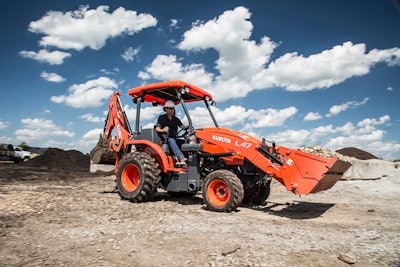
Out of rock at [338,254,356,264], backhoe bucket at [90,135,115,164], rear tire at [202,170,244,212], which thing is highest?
backhoe bucket at [90,135,115,164]

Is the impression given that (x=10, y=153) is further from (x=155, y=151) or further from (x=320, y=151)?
(x=320, y=151)

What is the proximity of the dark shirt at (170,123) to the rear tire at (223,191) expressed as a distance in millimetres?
1831

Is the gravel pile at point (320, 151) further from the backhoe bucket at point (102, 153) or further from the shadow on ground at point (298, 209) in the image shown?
the backhoe bucket at point (102, 153)

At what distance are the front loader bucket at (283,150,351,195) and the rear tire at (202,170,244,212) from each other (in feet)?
3.13

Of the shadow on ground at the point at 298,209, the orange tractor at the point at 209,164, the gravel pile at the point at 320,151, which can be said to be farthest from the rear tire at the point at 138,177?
the gravel pile at the point at 320,151

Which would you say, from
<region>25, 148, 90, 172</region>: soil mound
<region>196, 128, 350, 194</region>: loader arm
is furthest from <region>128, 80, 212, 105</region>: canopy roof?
<region>25, 148, 90, 172</region>: soil mound

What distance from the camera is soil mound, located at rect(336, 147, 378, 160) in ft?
59.0

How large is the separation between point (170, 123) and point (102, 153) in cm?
765

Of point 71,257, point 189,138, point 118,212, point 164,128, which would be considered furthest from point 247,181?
point 71,257

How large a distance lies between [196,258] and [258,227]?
1737mm

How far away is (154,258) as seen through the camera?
373 cm

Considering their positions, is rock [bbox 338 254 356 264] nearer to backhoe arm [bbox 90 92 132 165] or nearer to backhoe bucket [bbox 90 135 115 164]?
backhoe arm [bbox 90 92 132 165]

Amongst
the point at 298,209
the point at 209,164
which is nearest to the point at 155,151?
the point at 209,164

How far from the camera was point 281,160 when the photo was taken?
702 cm
